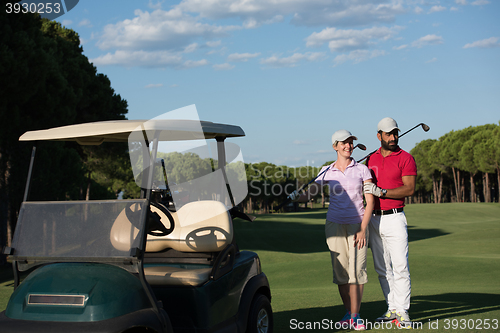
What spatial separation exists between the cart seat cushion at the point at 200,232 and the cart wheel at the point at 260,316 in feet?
2.21

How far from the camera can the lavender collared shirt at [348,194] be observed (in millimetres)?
4930

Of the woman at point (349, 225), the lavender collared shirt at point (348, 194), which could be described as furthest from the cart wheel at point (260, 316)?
the lavender collared shirt at point (348, 194)

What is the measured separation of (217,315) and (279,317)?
2.58 meters

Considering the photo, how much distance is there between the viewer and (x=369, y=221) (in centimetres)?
522

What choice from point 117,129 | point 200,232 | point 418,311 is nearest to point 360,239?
point 418,311

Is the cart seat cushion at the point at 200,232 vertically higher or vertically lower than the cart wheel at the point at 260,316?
higher

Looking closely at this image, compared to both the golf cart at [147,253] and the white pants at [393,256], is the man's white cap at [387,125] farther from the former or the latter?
the golf cart at [147,253]

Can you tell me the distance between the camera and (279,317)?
582 cm

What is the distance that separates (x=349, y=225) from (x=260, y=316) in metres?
1.43

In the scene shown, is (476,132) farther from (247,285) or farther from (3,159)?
(247,285)

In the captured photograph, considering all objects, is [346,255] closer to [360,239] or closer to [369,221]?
[360,239]

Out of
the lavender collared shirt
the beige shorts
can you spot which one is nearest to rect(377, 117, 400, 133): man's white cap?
the lavender collared shirt

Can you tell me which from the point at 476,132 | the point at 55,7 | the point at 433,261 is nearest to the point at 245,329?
the point at 433,261

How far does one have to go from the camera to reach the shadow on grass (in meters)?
5.26
